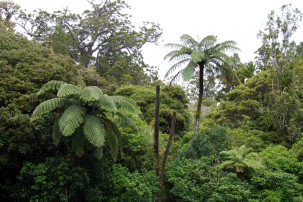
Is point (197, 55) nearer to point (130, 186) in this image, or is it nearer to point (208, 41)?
point (208, 41)

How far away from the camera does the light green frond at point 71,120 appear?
205 inches

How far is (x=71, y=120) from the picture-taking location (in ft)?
17.6

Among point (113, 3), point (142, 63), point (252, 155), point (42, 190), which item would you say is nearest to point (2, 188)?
point (42, 190)

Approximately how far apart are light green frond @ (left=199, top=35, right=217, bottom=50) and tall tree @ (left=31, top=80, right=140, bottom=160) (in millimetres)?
6144

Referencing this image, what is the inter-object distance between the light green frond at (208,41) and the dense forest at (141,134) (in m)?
0.05

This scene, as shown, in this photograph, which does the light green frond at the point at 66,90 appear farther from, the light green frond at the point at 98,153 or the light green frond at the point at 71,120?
the light green frond at the point at 98,153

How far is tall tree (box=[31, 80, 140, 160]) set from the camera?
5422mm

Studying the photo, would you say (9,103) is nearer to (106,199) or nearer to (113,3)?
(106,199)

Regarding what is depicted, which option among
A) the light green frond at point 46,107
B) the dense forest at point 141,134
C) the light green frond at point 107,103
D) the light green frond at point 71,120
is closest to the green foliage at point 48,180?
the dense forest at point 141,134

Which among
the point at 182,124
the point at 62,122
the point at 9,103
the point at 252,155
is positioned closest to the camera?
the point at 62,122

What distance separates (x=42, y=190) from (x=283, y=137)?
1145 centimetres

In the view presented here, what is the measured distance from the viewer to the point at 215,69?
1170 centimetres

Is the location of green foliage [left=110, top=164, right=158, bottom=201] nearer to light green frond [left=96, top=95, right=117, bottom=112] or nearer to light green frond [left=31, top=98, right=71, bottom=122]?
light green frond [left=96, top=95, right=117, bottom=112]

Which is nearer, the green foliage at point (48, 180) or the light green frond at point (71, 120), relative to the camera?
the light green frond at point (71, 120)
